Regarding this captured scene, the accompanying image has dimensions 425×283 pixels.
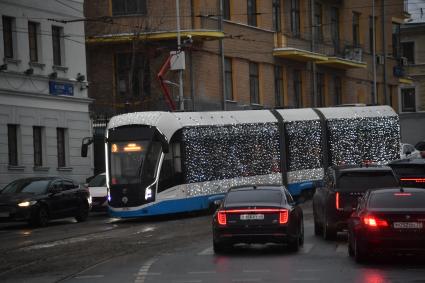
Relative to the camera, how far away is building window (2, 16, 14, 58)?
42812 mm

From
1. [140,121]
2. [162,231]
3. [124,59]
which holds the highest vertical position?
[124,59]

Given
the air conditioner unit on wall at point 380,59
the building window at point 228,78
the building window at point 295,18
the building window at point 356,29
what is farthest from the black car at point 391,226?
the air conditioner unit on wall at point 380,59

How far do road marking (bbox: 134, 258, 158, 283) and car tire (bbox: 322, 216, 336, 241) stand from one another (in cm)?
490

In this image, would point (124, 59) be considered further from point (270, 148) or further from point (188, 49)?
point (270, 148)

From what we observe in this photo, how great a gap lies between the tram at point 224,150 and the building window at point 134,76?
12.9 meters

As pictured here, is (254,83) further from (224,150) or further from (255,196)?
(255,196)

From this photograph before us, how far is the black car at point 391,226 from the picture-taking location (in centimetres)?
1919

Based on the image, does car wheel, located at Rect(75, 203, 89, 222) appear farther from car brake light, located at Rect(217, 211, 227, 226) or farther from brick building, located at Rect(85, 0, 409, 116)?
car brake light, located at Rect(217, 211, 227, 226)

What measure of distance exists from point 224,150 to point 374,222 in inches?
747

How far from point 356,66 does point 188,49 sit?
2103 cm

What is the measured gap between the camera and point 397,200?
780 inches

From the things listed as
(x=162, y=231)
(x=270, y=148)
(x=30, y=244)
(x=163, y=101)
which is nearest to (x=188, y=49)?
(x=163, y=101)

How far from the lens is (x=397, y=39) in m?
81.5

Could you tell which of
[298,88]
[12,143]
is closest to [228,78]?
[298,88]
